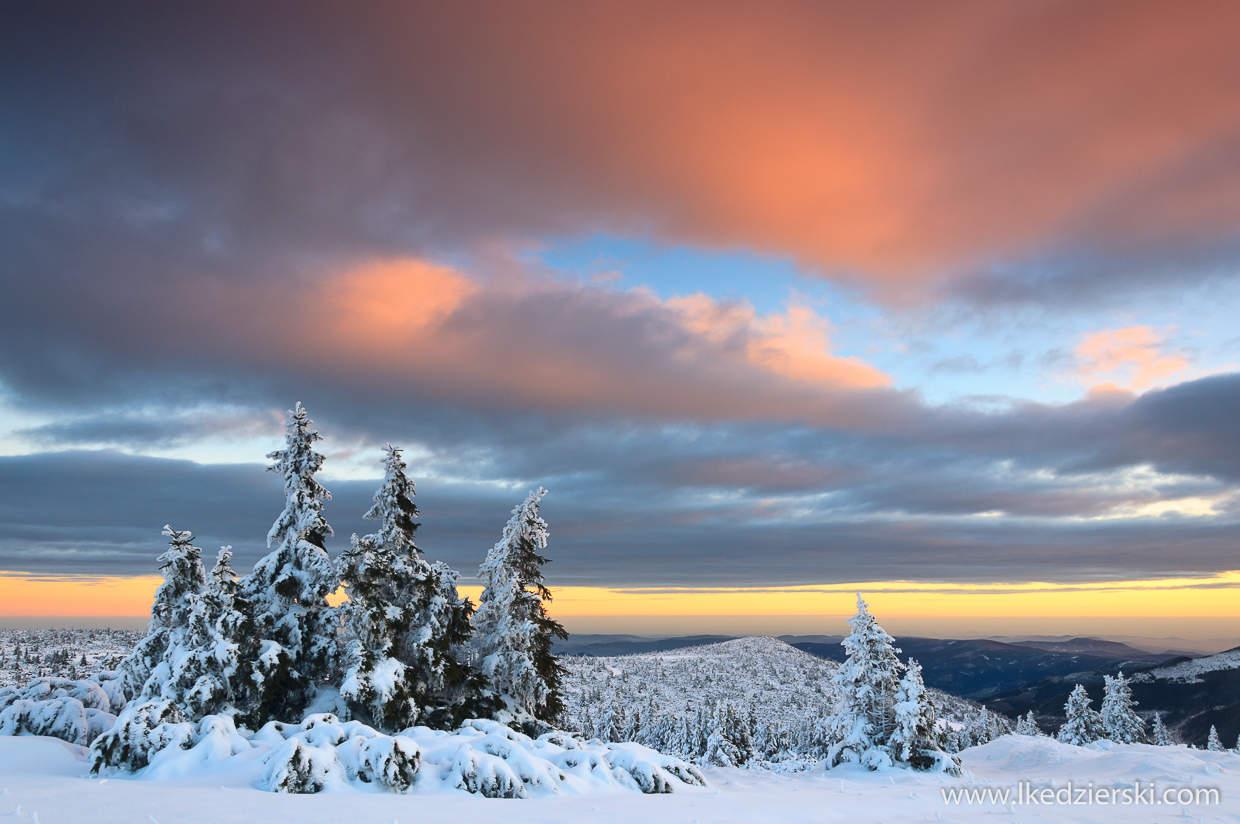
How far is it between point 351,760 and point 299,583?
1210 centimetres

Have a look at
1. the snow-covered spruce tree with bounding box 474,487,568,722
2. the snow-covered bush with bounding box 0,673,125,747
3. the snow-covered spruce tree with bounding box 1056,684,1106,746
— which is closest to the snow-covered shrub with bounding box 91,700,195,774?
the snow-covered bush with bounding box 0,673,125,747

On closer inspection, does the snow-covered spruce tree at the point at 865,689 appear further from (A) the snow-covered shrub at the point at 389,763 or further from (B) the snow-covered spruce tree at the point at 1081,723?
(B) the snow-covered spruce tree at the point at 1081,723

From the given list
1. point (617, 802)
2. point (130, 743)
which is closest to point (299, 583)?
point (130, 743)

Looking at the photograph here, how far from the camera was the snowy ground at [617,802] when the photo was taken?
1193 centimetres

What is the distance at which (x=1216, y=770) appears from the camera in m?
22.7

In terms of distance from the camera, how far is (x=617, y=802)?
15625 millimetres

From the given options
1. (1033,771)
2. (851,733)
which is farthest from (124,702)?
(1033,771)

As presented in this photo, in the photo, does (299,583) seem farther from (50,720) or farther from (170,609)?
(50,720)

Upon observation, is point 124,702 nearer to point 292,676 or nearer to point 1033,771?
point 292,676

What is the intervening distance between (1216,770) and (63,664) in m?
212

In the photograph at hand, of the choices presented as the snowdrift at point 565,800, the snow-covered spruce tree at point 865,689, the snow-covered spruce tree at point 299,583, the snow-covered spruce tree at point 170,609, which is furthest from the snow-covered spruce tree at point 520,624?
the snow-covered spruce tree at point 865,689

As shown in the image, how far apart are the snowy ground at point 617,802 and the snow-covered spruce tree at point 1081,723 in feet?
135

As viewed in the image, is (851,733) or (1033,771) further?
(851,733)

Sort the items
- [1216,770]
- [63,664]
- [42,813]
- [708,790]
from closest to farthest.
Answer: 1. [42,813]
2. [708,790]
3. [1216,770]
4. [63,664]
